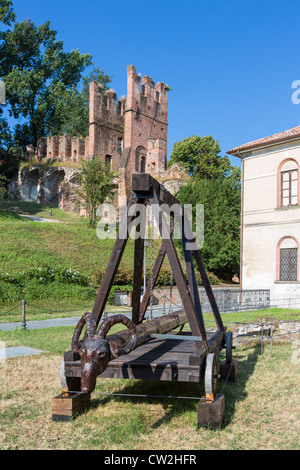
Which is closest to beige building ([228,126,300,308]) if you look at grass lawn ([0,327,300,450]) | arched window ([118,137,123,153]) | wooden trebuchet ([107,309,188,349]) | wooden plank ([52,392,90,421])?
grass lawn ([0,327,300,450])

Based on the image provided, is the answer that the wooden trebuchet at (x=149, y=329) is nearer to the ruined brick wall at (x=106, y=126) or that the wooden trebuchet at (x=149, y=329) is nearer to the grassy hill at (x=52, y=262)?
the grassy hill at (x=52, y=262)

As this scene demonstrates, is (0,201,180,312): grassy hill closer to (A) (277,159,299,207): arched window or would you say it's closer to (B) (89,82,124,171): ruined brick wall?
(A) (277,159,299,207): arched window

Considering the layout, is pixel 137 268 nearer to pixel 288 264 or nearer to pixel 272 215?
pixel 288 264

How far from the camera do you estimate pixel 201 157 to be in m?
47.9

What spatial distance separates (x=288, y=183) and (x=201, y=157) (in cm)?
2760

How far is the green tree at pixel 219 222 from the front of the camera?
101 feet

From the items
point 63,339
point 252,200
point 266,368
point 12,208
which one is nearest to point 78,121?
point 12,208

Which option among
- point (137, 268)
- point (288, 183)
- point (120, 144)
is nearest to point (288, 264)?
point (288, 183)

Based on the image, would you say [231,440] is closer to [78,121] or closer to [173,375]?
[173,375]

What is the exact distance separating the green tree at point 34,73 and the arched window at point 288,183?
34.3 meters

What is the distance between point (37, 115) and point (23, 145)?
4.52m

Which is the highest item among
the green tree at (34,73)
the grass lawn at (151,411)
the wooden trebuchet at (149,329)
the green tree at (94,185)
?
the green tree at (34,73)

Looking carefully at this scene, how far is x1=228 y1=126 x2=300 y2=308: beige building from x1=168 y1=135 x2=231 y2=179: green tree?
2256cm

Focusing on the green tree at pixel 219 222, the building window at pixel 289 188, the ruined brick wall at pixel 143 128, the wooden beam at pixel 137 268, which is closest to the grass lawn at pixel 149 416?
the wooden beam at pixel 137 268
